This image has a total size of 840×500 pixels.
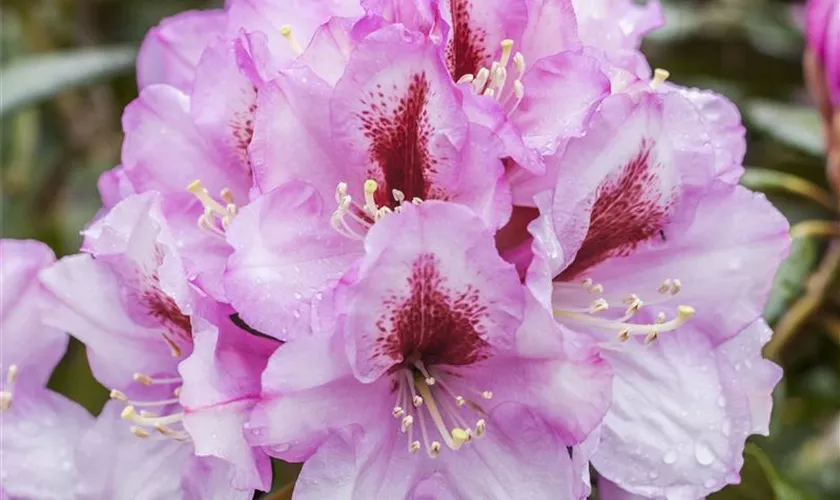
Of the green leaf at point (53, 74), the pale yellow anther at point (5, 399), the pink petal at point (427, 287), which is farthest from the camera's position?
the green leaf at point (53, 74)

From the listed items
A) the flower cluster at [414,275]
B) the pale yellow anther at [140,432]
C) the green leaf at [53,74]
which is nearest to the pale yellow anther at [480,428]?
the flower cluster at [414,275]

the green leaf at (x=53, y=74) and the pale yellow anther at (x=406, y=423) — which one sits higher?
the pale yellow anther at (x=406, y=423)

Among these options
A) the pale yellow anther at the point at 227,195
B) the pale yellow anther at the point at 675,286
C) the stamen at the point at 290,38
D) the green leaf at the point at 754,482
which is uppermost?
the stamen at the point at 290,38

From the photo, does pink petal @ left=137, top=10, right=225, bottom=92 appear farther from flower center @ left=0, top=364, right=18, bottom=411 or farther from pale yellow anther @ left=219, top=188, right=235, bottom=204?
flower center @ left=0, top=364, right=18, bottom=411

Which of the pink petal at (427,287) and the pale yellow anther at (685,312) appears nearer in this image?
the pink petal at (427,287)

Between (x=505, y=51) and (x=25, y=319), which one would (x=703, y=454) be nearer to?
(x=505, y=51)

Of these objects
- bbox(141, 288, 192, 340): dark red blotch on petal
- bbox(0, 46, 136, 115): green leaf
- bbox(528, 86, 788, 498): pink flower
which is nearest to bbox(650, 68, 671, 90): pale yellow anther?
bbox(528, 86, 788, 498): pink flower

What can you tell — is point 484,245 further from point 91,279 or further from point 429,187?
point 91,279

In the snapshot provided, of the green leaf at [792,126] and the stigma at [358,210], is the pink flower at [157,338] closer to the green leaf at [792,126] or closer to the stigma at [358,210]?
the stigma at [358,210]
